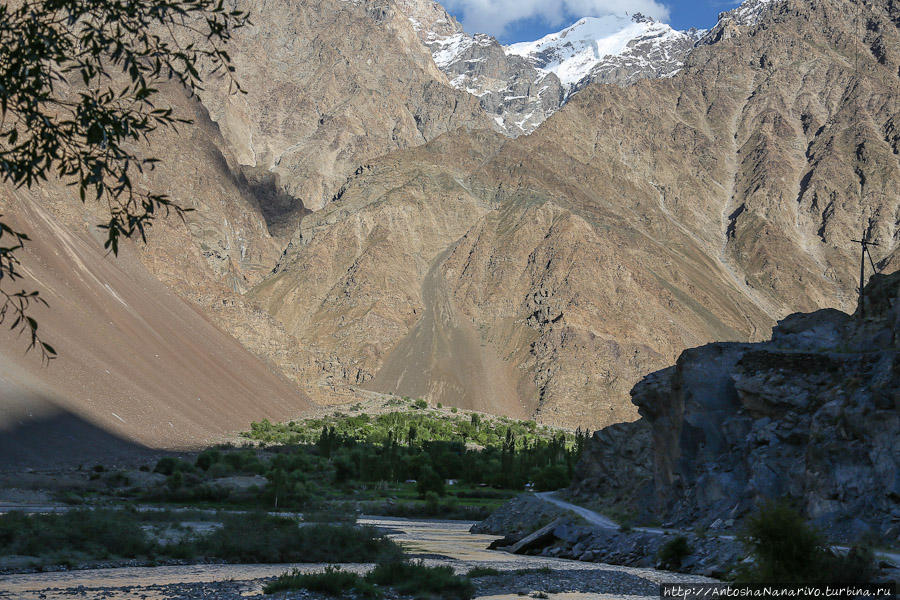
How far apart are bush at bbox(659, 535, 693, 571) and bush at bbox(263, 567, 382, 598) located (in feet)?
37.2

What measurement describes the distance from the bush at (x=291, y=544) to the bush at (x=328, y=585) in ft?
34.0

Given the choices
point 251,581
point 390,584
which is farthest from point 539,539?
point 251,581

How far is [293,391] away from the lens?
132500 mm

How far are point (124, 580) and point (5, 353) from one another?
49272 millimetres

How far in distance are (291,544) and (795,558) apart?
82.5 ft

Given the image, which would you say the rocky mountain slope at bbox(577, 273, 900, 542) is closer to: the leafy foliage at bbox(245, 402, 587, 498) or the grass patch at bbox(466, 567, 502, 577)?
the grass patch at bbox(466, 567, 502, 577)

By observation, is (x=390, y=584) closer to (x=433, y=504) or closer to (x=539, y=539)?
(x=539, y=539)

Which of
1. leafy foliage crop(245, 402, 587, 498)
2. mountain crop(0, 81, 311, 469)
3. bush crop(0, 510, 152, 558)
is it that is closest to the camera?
bush crop(0, 510, 152, 558)

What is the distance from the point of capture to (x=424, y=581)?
2847cm

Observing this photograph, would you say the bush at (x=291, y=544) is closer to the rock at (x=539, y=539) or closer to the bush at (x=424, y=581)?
the rock at (x=539, y=539)

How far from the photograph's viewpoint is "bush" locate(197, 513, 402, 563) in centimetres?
A: 3706

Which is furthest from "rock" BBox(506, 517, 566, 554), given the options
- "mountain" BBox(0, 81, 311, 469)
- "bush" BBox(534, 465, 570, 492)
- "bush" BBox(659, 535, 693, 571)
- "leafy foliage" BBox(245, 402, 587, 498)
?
"bush" BBox(534, 465, 570, 492)

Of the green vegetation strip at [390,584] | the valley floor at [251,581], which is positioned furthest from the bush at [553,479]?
the green vegetation strip at [390,584]

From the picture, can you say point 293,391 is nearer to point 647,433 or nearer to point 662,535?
point 647,433
